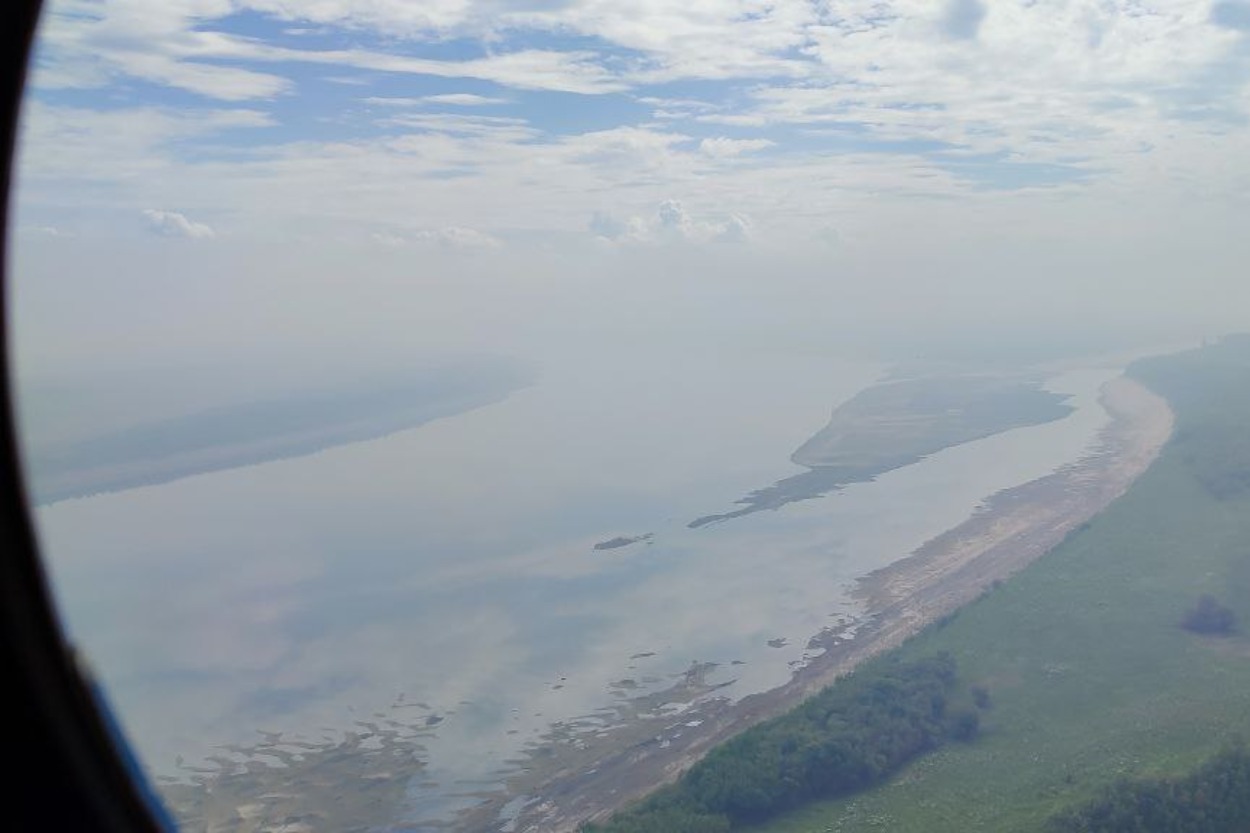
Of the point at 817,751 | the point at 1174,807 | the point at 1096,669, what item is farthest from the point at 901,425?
the point at 1174,807

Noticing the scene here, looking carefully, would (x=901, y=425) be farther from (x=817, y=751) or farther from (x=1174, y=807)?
(x=1174, y=807)

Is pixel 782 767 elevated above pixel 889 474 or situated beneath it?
elevated above

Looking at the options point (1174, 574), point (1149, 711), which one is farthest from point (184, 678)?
point (1174, 574)

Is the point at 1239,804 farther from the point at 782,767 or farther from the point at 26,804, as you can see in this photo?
the point at 26,804

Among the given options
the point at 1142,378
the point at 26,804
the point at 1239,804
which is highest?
the point at 26,804

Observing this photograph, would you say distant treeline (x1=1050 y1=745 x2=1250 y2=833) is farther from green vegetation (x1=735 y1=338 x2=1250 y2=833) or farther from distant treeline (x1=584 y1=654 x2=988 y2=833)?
distant treeline (x1=584 y1=654 x2=988 y2=833)

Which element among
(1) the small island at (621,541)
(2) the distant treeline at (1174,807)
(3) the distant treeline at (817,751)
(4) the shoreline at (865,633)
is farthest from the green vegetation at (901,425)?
(2) the distant treeline at (1174,807)

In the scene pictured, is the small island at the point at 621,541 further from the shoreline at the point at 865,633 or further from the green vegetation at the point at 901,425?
the shoreline at the point at 865,633

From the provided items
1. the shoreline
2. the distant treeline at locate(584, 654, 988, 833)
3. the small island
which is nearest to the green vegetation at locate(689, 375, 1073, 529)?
the small island
